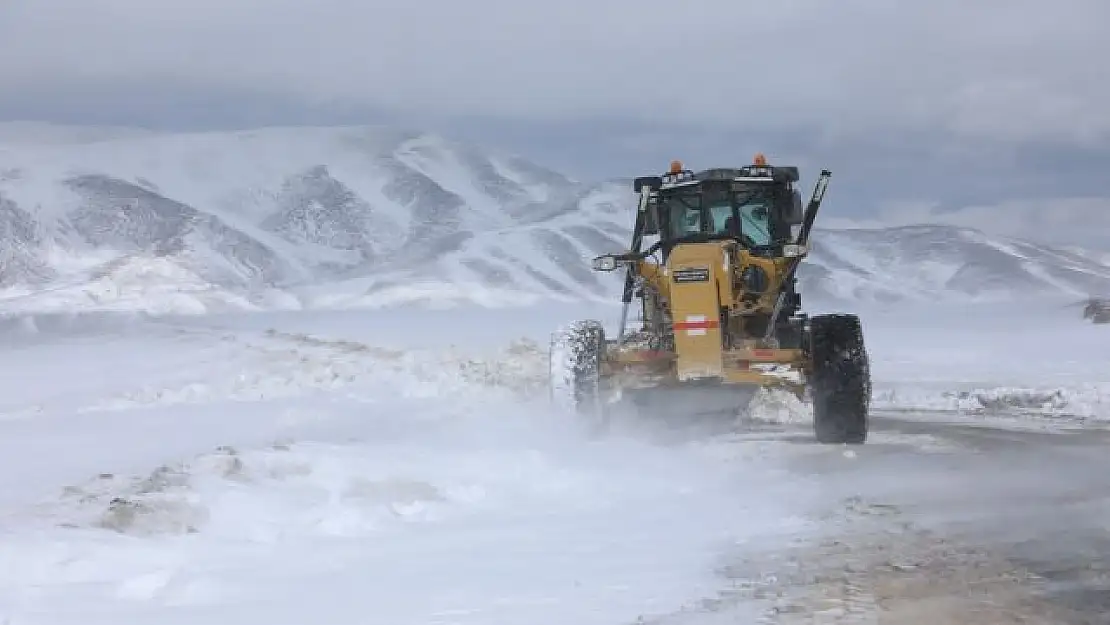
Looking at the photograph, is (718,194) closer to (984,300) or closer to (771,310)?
(771,310)

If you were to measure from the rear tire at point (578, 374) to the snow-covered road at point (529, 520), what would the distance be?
0.77 ft

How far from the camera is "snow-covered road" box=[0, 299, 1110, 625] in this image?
17.3 ft

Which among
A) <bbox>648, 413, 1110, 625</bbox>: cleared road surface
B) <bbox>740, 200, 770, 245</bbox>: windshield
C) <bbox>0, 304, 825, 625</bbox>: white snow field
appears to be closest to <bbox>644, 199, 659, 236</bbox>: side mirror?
<bbox>740, 200, 770, 245</bbox>: windshield

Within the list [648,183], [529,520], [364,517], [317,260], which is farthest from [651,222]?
[317,260]

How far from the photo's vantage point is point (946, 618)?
4.87 metres

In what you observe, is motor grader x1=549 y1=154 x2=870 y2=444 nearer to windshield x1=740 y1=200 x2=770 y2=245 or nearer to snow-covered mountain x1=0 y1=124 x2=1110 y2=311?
windshield x1=740 y1=200 x2=770 y2=245

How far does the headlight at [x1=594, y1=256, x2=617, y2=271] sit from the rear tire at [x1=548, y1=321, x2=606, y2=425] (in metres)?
0.73

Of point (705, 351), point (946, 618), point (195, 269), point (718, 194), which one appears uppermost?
point (195, 269)

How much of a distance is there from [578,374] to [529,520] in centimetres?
454

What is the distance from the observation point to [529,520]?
7426 millimetres

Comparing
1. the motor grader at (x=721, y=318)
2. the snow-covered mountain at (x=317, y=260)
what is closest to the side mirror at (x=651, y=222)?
the motor grader at (x=721, y=318)

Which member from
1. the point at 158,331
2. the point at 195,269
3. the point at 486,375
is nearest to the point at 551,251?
the point at 195,269

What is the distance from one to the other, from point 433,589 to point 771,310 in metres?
7.72

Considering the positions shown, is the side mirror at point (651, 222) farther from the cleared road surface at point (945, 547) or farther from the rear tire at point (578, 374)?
the cleared road surface at point (945, 547)
